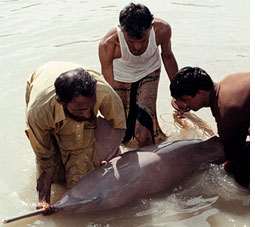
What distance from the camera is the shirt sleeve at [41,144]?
2884 millimetres

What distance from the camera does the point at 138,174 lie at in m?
3.23

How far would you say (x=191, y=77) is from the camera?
10.2ft

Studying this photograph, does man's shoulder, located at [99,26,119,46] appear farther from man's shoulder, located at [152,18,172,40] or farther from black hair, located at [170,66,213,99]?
black hair, located at [170,66,213,99]

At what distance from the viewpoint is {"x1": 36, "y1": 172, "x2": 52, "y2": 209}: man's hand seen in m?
2.98

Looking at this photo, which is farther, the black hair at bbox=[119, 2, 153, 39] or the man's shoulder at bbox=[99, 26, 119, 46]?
the man's shoulder at bbox=[99, 26, 119, 46]

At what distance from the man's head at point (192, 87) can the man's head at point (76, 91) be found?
720mm

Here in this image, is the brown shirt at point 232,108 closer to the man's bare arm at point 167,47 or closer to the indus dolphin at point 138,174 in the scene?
the indus dolphin at point 138,174

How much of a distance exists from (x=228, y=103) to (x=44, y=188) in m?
1.49

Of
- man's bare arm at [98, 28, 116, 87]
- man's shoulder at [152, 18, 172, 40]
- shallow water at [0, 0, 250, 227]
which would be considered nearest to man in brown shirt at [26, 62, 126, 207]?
shallow water at [0, 0, 250, 227]

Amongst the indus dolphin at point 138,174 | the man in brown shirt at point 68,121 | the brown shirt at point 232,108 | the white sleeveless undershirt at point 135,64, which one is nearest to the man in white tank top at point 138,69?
the white sleeveless undershirt at point 135,64

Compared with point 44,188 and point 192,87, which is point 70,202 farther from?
point 192,87

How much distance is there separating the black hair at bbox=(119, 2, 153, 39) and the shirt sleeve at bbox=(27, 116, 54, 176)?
1.09 m

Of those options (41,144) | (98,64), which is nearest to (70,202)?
(41,144)

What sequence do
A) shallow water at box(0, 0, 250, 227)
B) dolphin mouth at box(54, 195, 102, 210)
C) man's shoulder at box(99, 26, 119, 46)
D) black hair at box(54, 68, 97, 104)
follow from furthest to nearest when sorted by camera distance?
man's shoulder at box(99, 26, 119, 46) → shallow water at box(0, 0, 250, 227) → dolphin mouth at box(54, 195, 102, 210) → black hair at box(54, 68, 97, 104)
